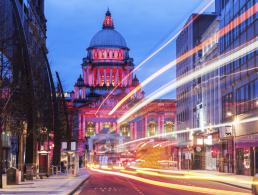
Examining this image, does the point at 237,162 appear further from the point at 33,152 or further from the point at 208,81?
the point at 33,152

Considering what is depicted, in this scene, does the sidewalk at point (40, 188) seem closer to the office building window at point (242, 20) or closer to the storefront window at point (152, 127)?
the office building window at point (242, 20)

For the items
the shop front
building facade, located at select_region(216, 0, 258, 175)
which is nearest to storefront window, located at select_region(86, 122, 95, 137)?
building facade, located at select_region(216, 0, 258, 175)

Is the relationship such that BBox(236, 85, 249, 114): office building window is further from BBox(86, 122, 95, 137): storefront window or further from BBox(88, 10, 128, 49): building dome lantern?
BBox(88, 10, 128, 49): building dome lantern

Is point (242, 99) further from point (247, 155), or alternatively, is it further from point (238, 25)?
point (238, 25)

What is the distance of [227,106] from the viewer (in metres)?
49.7

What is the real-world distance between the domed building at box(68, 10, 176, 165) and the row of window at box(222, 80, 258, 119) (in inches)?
3675

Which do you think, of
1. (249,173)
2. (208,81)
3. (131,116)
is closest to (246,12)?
(249,173)

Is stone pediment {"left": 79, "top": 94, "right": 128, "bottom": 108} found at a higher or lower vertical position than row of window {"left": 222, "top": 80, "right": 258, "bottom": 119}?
higher

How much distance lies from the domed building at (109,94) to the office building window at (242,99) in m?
97.7

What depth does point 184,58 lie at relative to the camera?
8181 centimetres

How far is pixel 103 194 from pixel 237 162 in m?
27.6

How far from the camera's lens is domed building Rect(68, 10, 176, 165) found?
15225 cm

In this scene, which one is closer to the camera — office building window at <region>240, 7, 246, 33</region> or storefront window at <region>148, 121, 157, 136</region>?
office building window at <region>240, 7, 246, 33</region>

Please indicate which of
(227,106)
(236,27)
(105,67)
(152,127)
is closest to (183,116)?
(227,106)
